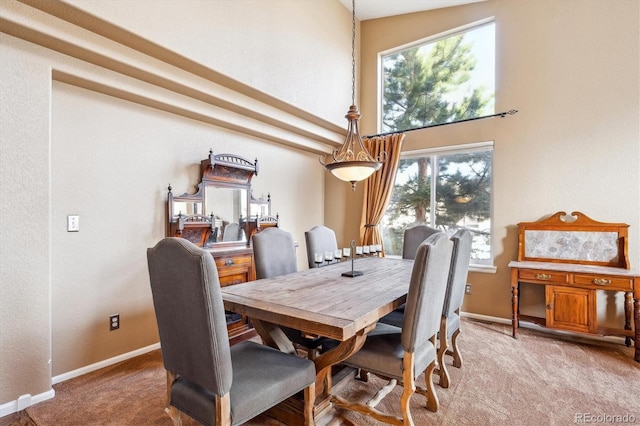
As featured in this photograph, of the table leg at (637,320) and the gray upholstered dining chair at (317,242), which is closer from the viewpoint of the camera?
the table leg at (637,320)

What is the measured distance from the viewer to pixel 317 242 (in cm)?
316

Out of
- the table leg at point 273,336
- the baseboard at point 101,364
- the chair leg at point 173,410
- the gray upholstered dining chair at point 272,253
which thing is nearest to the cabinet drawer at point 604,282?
the gray upholstered dining chair at point 272,253

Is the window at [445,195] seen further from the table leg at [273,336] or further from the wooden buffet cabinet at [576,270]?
the table leg at [273,336]

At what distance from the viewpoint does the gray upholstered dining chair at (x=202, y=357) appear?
1.21 metres

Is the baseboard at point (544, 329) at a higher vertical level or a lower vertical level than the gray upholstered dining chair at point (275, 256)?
lower

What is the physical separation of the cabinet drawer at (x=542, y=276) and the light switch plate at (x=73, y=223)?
158 inches

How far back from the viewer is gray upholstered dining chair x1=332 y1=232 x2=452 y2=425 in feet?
5.15

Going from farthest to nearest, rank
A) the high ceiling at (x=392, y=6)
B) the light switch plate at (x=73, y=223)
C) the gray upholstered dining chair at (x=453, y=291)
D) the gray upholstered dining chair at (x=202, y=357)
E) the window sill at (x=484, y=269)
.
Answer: the high ceiling at (x=392, y=6), the window sill at (x=484, y=269), the light switch plate at (x=73, y=223), the gray upholstered dining chair at (x=453, y=291), the gray upholstered dining chair at (x=202, y=357)

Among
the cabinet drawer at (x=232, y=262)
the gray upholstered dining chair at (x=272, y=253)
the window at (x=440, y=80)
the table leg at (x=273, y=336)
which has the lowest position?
the table leg at (x=273, y=336)

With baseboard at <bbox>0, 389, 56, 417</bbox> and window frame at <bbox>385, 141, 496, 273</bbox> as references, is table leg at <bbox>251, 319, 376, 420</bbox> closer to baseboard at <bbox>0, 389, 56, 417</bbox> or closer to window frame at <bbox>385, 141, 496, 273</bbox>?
baseboard at <bbox>0, 389, 56, 417</bbox>

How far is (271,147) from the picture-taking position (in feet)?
13.6

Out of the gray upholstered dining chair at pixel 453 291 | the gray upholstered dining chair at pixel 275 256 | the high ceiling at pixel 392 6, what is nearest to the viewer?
the gray upholstered dining chair at pixel 453 291

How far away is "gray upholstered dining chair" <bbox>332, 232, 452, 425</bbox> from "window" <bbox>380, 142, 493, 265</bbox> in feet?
7.19

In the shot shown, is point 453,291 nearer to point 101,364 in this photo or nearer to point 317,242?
point 317,242
